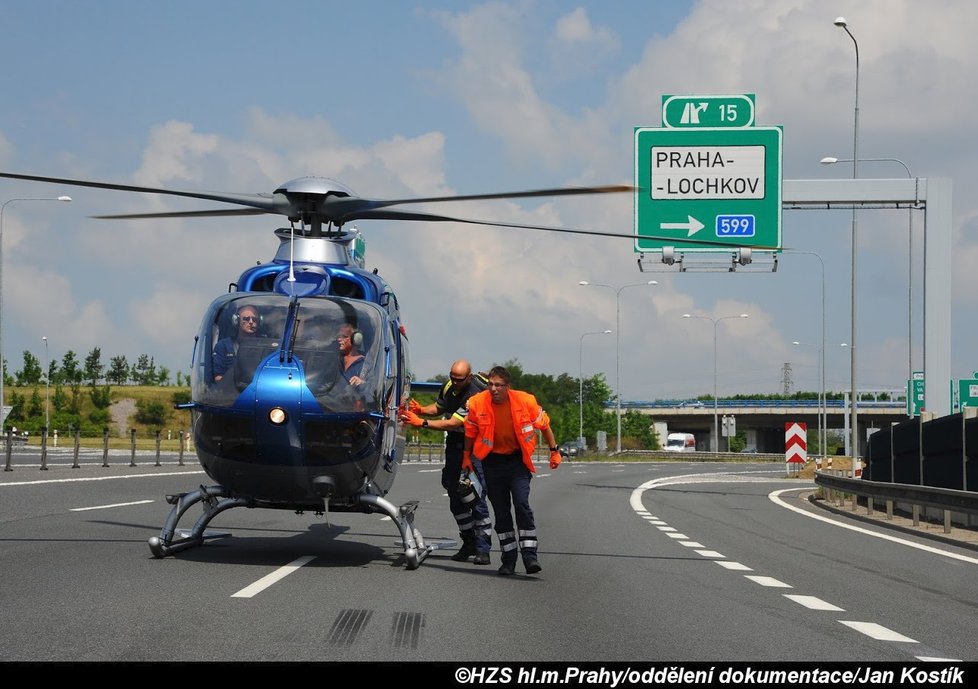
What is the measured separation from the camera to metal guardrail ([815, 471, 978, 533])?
60.3ft

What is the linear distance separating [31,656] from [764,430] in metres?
150

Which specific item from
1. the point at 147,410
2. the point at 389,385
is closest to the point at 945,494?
the point at 389,385

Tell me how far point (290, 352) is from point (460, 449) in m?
2.55

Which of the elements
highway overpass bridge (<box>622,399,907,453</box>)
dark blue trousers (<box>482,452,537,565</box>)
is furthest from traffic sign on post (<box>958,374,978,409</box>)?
highway overpass bridge (<box>622,399,907,453</box>)

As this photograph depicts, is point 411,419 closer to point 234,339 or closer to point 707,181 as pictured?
point 234,339

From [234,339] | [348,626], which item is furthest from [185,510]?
[348,626]

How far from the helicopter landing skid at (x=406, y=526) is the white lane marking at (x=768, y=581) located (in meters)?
2.93

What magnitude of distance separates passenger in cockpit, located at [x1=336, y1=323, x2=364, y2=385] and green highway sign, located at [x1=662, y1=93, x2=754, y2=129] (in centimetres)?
1932

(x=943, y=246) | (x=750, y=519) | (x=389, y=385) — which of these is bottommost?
(x=750, y=519)

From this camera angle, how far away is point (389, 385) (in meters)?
12.6

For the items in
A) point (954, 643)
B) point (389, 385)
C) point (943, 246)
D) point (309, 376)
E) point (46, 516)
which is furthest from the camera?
Result: point (943, 246)

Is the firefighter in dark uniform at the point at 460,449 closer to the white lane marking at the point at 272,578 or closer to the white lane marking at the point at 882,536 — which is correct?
the white lane marking at the point at 272,578

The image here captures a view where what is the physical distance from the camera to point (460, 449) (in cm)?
1364
